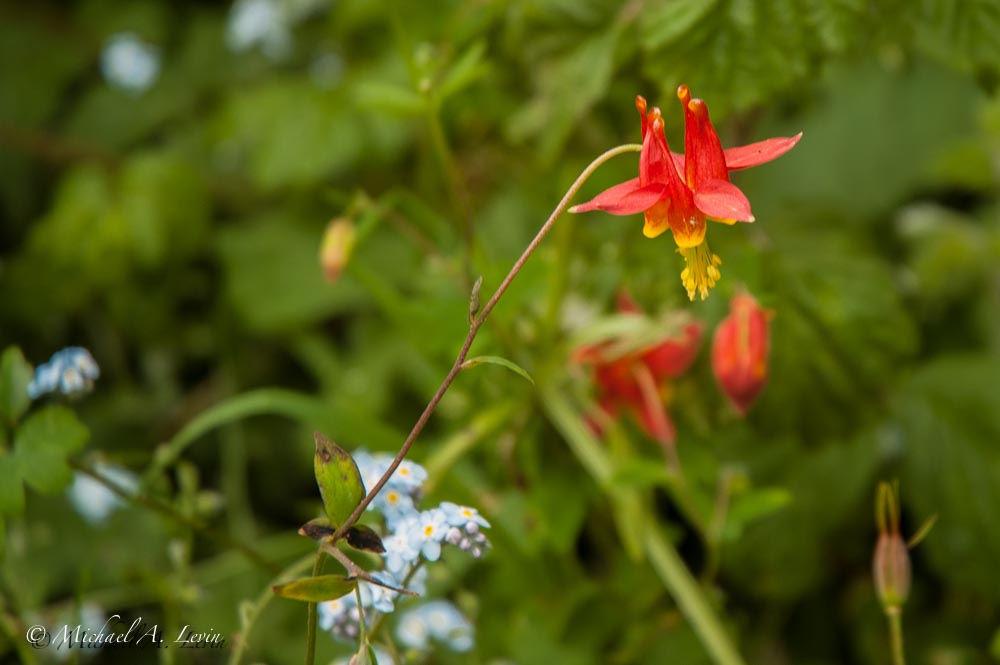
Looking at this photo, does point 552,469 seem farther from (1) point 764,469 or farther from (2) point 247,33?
(2) point 247,33

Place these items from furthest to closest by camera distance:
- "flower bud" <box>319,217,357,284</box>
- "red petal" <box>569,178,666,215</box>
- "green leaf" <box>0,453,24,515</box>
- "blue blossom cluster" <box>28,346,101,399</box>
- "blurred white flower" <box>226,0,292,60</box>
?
"blurred white flower" <box>226,0,292,60</box>, "flower bud" <box>319,217,357,284</box>, "blue blossom cluster" <box>28,346,101,399</box>, "green leaf" <box>0,453,24,515</box>, "red petal" <box>569,178,666,215</box>

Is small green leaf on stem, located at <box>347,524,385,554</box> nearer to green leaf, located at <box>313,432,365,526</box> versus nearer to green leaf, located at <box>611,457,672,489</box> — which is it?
green leaf, located at <box>313,432,365,526</box>

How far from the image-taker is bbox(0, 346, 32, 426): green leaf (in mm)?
767

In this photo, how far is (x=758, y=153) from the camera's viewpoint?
579 millimetres

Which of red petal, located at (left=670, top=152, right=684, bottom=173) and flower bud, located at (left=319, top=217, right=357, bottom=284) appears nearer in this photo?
red petal, located at (left=670, top=152, right=684, bottom=173)

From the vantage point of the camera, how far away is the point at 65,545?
1.25m

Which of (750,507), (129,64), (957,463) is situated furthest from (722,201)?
(129,64)

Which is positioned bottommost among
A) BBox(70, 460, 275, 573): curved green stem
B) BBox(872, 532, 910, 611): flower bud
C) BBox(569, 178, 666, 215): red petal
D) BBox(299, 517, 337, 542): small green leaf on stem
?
BBox(872, 532, 910, 611): flower bud

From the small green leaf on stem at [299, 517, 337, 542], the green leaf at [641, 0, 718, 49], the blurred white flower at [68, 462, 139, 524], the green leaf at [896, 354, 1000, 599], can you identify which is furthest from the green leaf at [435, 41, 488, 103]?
the green leaf at [896, 354, 1000, 599]

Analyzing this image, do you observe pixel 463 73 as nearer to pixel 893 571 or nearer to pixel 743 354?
pixel 743 354

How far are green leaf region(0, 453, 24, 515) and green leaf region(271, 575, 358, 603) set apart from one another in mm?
247

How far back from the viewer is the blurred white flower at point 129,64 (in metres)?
1.61

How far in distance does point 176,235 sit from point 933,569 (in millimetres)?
1125

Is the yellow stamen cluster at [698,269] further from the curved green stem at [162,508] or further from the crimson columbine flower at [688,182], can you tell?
the curved green stem at [162,508]
